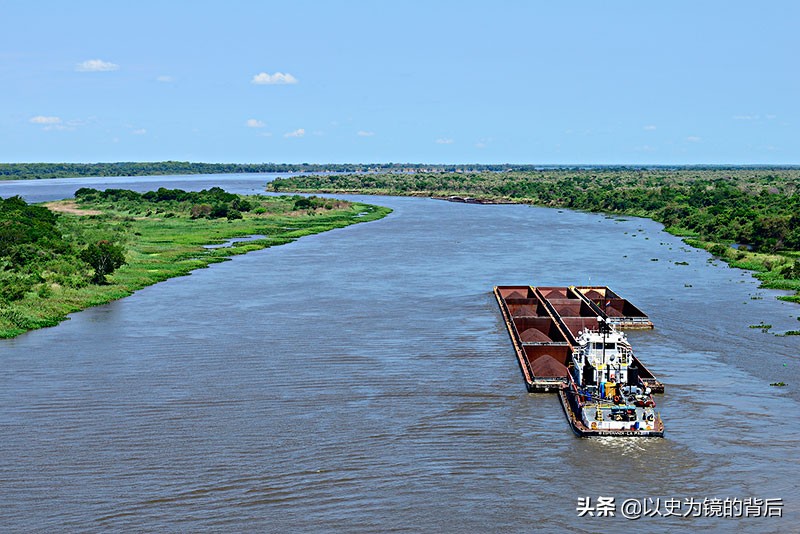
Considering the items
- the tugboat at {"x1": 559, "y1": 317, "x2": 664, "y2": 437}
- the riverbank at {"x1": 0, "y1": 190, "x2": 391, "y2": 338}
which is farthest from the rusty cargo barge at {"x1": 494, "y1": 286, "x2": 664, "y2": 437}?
the riverbank at {"x1": 0, "y1": 190, "x2": 391, "y2": 338}

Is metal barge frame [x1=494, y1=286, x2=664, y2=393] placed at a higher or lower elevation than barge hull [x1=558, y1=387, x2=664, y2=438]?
higher

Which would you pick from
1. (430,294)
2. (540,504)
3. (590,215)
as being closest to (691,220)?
(590,215)

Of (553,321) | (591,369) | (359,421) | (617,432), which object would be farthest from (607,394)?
(553,321)

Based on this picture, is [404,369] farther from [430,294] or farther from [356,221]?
[356,221]

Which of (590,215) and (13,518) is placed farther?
(590,215)

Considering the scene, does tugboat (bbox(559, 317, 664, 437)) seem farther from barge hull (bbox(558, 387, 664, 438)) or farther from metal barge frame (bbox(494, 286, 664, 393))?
metal barge frame (bbox(494, 286, 664, 393))

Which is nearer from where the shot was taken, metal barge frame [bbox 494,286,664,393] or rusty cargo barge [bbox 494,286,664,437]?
rusty cargo barge [bbox 494,286,664,437]
